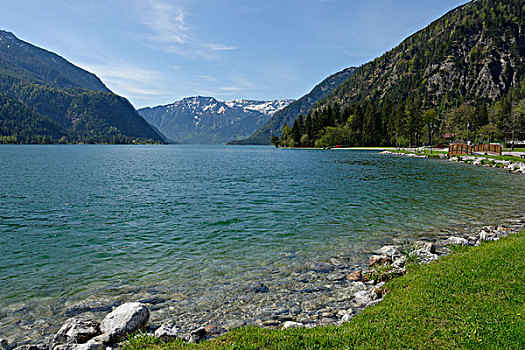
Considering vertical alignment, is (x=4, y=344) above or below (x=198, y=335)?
below

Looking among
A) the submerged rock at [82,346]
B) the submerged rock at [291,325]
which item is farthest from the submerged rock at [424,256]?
the submerged rock at [82,346]

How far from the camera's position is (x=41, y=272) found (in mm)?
13562

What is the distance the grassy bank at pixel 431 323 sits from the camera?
22.1 feet

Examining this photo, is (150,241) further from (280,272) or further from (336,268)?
(336,268)

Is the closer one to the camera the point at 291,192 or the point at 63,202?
the point at 63,202

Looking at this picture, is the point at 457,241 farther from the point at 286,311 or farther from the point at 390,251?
the point at 286,311

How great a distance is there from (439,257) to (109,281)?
1473cm

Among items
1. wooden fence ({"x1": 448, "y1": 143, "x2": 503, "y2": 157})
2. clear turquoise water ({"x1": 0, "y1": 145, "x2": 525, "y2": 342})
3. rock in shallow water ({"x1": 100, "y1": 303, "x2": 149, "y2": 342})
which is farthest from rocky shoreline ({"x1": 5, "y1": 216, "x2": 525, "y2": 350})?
wooden fence ({"x1": 448, "y1": 143, "x2": 503, "y2": 157})

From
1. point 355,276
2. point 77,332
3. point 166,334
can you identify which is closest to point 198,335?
point 166,334

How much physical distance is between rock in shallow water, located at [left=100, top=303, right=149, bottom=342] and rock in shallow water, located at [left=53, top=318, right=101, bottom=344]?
0.25 m

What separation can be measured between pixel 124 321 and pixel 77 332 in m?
1.19

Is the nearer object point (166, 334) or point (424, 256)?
point (166, 334)

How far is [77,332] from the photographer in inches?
319

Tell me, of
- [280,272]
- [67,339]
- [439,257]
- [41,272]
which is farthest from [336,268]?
[41,272]
